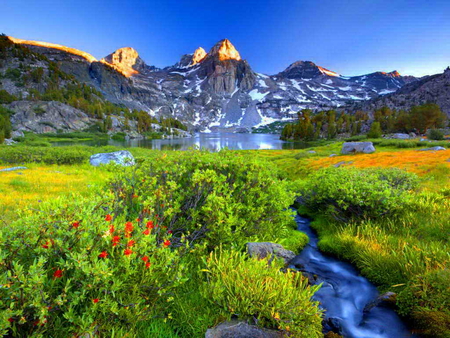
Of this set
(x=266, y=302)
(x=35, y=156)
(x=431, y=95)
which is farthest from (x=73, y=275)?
(x=431, y=95)

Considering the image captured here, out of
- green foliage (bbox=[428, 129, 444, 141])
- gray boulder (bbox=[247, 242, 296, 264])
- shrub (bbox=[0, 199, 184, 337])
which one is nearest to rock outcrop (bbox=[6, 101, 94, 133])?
shrub (bbox=[0, 199, 184, 337])

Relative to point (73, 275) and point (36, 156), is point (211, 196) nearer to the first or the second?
point (73, 275)

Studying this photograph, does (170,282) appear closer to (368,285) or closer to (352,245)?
(368,285)

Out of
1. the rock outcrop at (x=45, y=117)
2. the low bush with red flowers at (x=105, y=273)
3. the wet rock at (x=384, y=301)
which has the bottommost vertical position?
the wet rock at (x=384, y=301)

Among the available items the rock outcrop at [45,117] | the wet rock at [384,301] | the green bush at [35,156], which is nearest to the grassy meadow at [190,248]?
the wet rock at [384,301]

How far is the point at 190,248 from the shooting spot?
229 inches

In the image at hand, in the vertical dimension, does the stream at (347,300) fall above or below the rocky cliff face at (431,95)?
below

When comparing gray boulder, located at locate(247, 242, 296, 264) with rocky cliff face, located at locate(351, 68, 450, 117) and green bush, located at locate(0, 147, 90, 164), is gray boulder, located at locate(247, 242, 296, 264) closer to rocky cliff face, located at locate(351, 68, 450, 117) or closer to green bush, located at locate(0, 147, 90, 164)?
Result: green bush, located at locate(0, 147, 90, 164)

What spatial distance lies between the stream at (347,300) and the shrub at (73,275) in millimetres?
5410

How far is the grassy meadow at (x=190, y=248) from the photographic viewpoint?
309cm

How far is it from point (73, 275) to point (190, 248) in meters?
3.12

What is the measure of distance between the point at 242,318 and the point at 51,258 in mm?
3655

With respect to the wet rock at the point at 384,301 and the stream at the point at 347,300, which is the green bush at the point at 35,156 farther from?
the wet rock at the point at 384,301

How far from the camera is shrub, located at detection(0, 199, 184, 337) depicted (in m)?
2.61
